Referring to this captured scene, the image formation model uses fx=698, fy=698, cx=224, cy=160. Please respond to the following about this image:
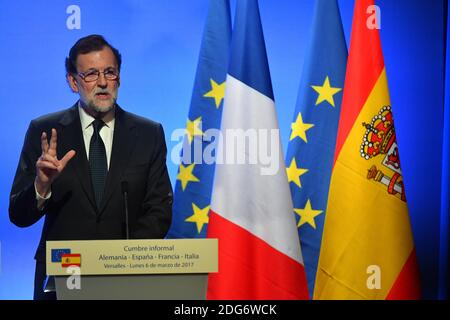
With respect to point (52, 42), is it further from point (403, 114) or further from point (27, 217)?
point (403, 114)

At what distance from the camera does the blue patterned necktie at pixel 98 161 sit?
4.37 meters

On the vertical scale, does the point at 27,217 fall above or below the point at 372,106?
below

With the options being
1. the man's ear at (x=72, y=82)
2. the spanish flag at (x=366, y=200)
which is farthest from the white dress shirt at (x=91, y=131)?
the spanish flag at (x=366, y=200)

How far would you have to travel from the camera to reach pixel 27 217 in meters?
4.09

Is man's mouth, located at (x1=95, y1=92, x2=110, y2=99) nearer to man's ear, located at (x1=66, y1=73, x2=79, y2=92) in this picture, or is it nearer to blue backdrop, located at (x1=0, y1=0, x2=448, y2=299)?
man's ear, located at (x1=66, y1=73, x2=79, y2=92)

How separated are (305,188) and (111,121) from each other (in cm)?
134

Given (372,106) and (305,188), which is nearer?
(372,106)

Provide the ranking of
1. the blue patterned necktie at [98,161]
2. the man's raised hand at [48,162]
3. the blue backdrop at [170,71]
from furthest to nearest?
the blue backdrop at [170,71]
the blue patterned necktie at [98,161]
the man's raised hand at [48,162]

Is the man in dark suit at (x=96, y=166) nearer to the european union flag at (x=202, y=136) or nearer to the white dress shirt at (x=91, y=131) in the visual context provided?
the white dress shirt at (x=91, y=131)

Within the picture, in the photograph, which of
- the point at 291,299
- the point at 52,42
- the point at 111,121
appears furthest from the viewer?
the point at 52,42

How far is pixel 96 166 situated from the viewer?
442cm

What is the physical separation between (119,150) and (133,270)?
1569 mm

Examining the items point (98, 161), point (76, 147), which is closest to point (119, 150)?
point (98, 161)

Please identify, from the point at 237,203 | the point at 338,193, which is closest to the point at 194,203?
the point at 237,203
